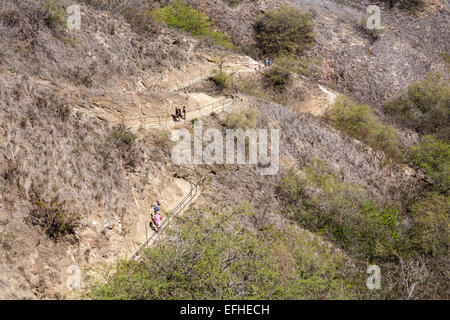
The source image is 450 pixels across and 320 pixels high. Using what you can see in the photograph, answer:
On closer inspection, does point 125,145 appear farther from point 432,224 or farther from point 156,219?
point 432,224

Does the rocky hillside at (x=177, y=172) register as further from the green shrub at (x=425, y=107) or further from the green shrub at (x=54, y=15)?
the green shrub at (x=425, y=107)

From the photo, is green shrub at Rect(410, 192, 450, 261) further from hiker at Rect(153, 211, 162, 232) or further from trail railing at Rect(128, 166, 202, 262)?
hiker at Rect(153, 211, 162, 232)

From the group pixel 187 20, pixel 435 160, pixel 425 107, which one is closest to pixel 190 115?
pixel 187 20

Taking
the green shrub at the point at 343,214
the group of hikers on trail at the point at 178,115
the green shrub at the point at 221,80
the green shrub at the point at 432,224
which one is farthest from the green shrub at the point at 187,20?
the green shrub at the point at 432,224
